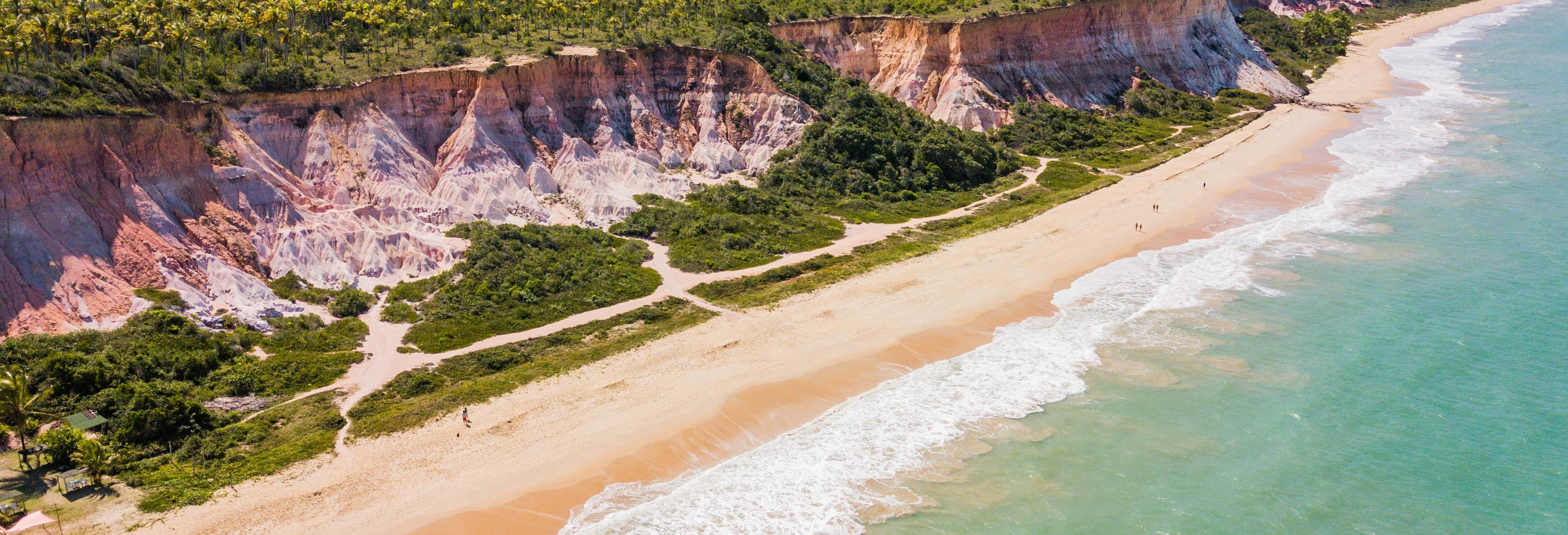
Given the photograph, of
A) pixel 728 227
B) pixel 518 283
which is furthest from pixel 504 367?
pixel 728 227

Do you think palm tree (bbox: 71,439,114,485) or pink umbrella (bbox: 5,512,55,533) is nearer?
pink umbrella (bbox: 5,512,55,533)

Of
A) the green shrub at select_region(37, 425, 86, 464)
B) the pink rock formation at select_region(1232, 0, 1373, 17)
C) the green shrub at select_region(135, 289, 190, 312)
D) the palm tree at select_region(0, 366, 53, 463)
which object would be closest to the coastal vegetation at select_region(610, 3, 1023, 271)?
the green shrub at select_region(135, 289, 190, 312)

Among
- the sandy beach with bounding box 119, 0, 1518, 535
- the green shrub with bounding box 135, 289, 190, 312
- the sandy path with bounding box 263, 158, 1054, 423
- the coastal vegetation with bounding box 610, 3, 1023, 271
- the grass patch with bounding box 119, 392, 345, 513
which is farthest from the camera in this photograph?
the coastal vegetation with bounding box 610, 3, 1023, 271

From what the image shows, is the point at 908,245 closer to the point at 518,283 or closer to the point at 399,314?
the point at 518,283

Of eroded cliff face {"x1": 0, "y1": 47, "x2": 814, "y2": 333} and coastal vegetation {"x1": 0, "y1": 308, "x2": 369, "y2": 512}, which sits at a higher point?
eroded cliff face {"x1": 0, "y1": 47, "x2": 814, "y2": 333}

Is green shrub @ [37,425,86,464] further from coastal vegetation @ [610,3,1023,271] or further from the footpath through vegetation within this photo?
coastal vegetation @ [610,3,1023,271]

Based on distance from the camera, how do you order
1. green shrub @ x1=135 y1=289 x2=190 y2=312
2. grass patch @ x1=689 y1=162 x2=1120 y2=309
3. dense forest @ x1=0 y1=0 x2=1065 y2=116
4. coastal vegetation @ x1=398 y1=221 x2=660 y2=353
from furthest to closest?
grass patch @ x1=689 y1=162 x2=1120 y2=309, dense forest @ x1=0 y1=0 x2=1065 y2=116, coastal vegetation @ x1=398 y1=221 x2=660 y2=353, green shrub @ x1=135 y1=289 x2=190 y2=312
